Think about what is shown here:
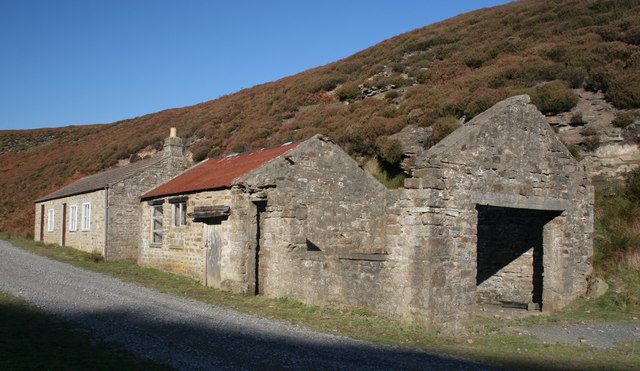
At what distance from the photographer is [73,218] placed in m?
25.6

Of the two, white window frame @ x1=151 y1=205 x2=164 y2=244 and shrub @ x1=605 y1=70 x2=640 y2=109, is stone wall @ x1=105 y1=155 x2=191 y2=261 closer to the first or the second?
white window frame @ x1=151 y1=205 x2=164 y2=244

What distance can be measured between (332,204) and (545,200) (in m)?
5.64

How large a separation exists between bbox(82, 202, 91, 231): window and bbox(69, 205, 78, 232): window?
1.11m

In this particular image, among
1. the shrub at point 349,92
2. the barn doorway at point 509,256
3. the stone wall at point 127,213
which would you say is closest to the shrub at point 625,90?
the barn doorway at point 509,256

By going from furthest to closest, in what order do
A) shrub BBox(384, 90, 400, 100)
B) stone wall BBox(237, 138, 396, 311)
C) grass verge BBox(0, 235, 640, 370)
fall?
shrub BBox(384, 90, 400, 100)
stone wall BBox(237, 138, 396, 311)
grass verge BBox(0, 235, 640, 370)

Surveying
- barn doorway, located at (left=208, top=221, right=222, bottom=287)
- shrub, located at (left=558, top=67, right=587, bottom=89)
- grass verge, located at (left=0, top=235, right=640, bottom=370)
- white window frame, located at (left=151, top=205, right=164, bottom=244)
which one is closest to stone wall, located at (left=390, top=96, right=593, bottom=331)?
grass verge, located at (left=0, top=235, right=640, bottom=370)

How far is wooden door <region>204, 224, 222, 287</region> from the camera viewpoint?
1554 centimetres

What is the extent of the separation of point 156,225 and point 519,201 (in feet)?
44.1

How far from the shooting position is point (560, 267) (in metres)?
12.5

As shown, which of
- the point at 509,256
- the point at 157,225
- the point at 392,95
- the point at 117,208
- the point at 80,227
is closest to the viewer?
the point at 509,256

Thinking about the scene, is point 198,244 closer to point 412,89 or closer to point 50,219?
point 50,219

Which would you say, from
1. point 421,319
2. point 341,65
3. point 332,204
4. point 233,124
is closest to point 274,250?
point 332,204

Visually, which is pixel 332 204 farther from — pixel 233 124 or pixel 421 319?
pixel 233 124

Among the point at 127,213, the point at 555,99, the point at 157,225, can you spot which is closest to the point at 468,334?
the point at 157,225
